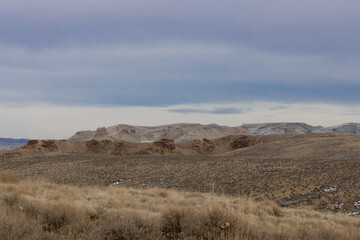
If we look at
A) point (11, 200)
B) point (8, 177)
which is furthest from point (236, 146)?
point (11, 200)

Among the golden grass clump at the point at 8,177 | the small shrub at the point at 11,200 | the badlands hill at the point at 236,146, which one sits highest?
the small shrub at the point at 11,200

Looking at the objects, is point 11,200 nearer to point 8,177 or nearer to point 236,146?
point 8,177

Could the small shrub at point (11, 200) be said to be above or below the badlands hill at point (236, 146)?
above

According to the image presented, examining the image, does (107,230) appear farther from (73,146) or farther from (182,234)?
(73,146)

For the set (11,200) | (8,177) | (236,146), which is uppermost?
(11,200)

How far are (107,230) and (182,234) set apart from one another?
151 centimetres

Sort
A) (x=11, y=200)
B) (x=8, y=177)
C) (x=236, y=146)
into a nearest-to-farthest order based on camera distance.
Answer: (x=11, y=200) < (x=8, y=177) < (x=236, y=146)

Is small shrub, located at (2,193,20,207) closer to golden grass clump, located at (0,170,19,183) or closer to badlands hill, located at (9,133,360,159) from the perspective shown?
golden grass clump, located at (0,170,19,183)

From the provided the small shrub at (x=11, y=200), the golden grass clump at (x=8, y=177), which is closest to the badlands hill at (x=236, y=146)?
the golden grass clump at (x=8, y=177)

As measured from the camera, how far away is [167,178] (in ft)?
92.9

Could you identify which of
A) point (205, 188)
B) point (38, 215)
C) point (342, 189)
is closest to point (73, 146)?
point (205, 188)

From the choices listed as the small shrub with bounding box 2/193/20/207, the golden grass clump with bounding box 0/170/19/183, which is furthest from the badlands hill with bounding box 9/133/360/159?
the small shrub with bounding box 2/193/20/207

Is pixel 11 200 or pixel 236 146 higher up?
pixel 11 200

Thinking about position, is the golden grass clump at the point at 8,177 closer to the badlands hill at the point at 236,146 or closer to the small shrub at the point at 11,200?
the small shrub at the point at 11,200
